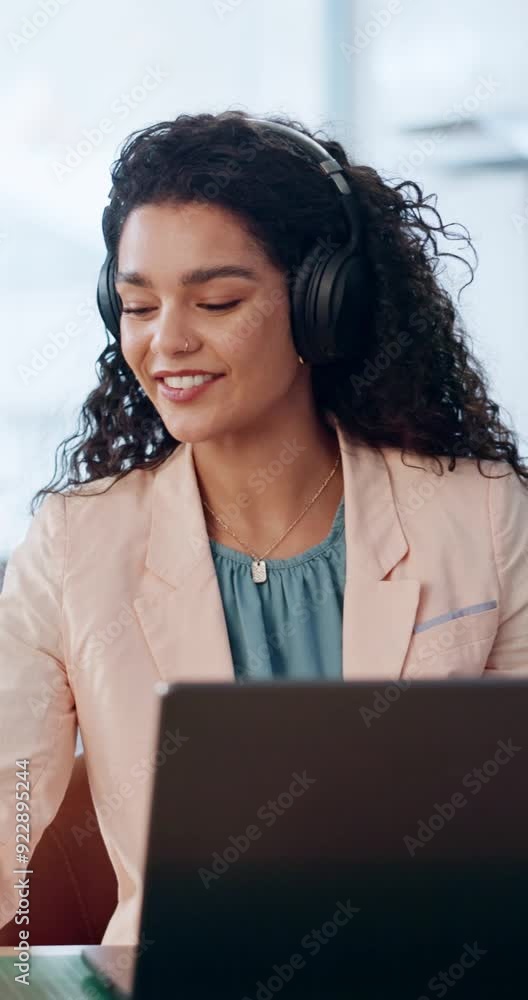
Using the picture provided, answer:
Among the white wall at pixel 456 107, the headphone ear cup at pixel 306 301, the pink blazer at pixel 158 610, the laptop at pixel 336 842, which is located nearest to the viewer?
the laptop at pixel 336 842

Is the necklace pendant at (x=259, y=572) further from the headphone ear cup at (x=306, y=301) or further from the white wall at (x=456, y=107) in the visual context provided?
the white wall at (x=456, y=107)

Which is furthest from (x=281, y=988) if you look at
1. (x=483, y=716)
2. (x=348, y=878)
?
(x=483, y=716)

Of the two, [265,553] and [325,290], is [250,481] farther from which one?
[325,290]

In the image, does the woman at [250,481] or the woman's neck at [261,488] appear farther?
the woman's neck at [261,488]

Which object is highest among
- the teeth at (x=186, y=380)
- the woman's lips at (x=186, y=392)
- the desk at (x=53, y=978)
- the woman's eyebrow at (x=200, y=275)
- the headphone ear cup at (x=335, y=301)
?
the woman's eyebrow at (x=200, y=275)

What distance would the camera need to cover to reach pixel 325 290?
1.44 metres

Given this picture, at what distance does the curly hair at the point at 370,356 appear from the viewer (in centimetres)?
150

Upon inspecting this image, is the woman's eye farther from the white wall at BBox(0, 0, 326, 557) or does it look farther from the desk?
the white wall at BBox(0, 0, 326, 557)

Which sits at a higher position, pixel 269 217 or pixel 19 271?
pixel 19 271

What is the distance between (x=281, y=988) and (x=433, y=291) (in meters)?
1.13

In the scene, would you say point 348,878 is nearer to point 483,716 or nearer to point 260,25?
point 483,716

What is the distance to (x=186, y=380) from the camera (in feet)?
4.66

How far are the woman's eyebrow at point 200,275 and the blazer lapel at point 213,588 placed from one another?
0.24 metres

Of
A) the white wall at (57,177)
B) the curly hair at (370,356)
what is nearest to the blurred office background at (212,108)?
the white wall at (57,177)
